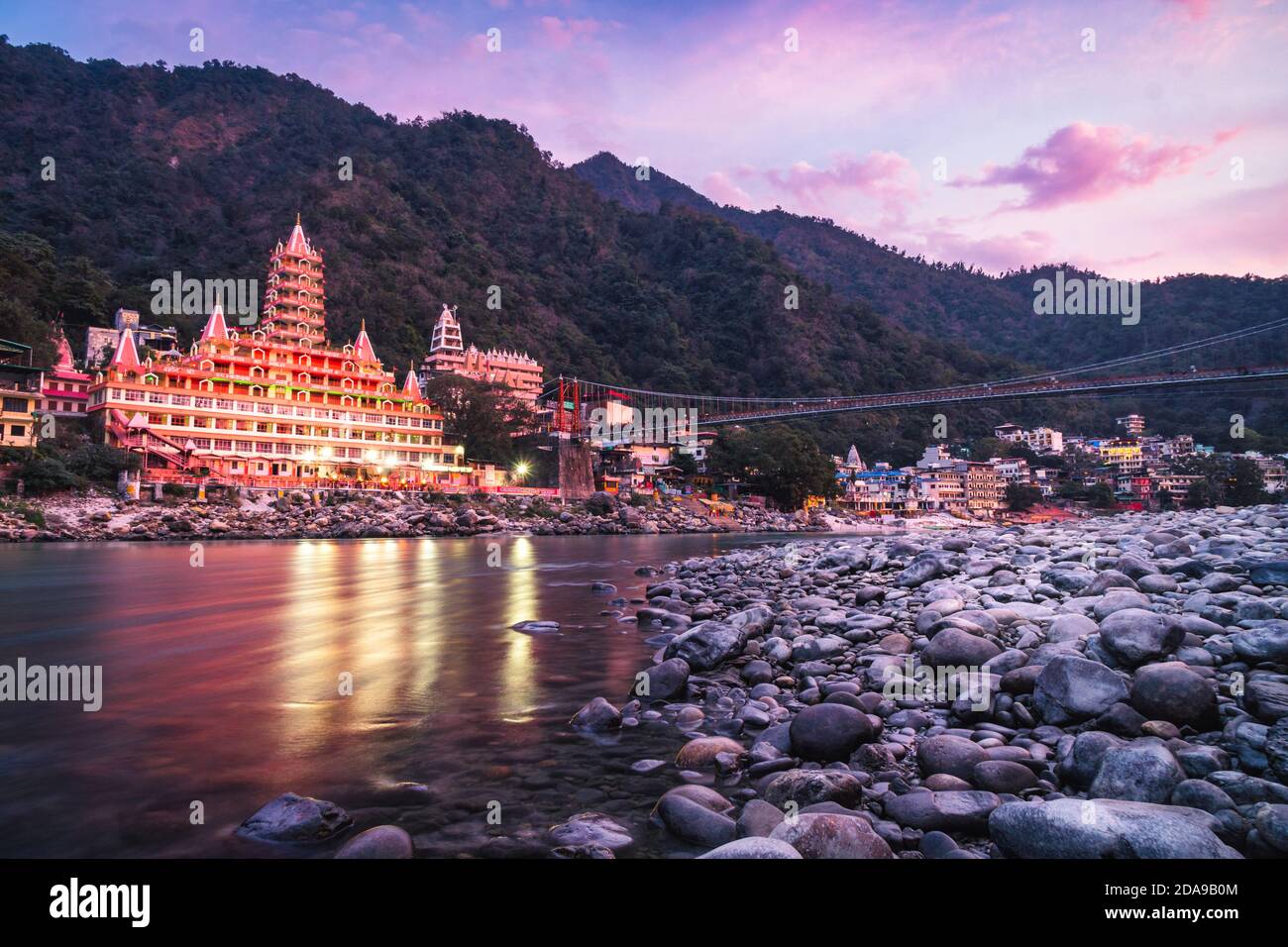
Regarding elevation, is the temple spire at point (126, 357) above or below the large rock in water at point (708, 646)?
above

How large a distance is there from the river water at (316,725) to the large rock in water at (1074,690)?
8.58ft

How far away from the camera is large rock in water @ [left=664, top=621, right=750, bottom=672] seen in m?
7.20

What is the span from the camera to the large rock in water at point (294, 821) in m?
3.67

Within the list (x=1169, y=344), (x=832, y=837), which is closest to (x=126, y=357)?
(x=832, y=837)

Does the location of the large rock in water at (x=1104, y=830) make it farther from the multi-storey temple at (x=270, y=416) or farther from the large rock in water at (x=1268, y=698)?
the multi-storey temple at (x=270, y=416)

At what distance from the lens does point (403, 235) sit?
116562 mm

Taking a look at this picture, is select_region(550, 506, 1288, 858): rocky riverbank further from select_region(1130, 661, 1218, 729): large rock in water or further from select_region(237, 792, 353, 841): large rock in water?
select_region(237, 792, 353, 841): large rock in water

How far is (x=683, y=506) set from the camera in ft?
214

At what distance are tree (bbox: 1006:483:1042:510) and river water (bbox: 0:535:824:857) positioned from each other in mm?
83634

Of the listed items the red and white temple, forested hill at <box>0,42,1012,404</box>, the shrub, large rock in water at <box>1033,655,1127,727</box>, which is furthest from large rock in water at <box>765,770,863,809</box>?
forested hill at <box>0,42,1012,404</box>

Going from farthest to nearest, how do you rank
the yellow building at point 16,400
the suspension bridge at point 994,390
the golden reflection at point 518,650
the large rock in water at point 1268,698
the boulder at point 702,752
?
the suspension bridge at point 994,390 → the yellow building at point 16,400 → the golden reflection at point 518,650 → the boulder at point 702,752 → the large rock in water at point 1268,698

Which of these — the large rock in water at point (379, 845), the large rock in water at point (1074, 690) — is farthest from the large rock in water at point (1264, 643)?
the large rock in water at point (379, 845)

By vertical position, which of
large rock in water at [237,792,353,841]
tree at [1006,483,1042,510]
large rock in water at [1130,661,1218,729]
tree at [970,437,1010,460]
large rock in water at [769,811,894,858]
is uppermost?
tree at [970,437,1010,460]
